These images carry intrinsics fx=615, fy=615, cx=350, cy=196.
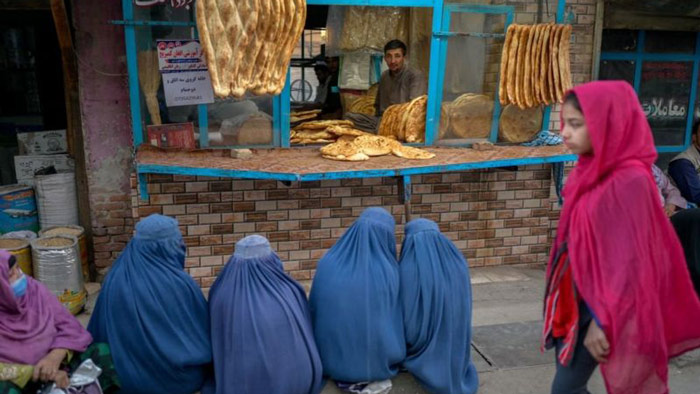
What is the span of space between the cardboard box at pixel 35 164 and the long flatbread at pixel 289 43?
2.05 meters

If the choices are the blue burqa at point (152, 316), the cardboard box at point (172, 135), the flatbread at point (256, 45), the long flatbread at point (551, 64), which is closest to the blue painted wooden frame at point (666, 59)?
the long flatbread at point (551, 64)

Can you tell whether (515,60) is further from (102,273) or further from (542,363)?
(102,273)

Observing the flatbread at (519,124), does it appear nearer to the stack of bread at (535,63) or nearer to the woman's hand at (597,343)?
the stack of bread at (535,63)

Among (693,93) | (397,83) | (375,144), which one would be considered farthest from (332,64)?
(693,93)

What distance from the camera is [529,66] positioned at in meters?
4.78

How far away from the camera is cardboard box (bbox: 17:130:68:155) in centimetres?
525

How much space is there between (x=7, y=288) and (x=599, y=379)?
319 cm

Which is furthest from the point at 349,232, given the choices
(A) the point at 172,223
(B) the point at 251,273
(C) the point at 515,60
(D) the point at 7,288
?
(C) the point at 515,60

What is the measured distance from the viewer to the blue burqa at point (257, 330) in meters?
2.89

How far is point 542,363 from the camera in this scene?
3.81 metres

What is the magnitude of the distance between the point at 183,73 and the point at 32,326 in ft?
7.20

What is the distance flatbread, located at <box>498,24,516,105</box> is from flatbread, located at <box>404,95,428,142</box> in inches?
23.7

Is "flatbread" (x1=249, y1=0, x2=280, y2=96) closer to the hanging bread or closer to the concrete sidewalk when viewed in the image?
the hanging bread

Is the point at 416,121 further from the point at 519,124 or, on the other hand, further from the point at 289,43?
the point at 289,43
